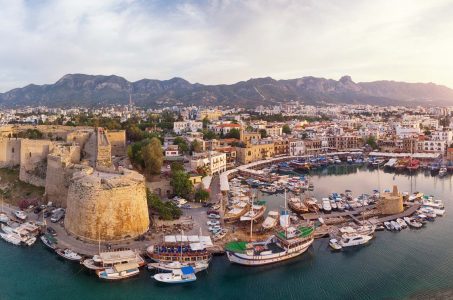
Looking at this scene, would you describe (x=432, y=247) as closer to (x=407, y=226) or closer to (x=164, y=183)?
(x=407, y=226)

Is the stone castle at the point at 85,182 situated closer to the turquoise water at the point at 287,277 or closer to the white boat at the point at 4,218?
the turquoise water at the point at 287,277

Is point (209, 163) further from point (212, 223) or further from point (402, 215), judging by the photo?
point (402, 215)

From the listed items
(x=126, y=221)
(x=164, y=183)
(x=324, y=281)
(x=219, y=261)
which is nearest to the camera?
(x=324, y=281)

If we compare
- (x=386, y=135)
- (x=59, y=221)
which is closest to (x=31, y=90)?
(x=386, y=135)

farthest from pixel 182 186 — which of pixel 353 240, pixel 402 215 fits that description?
pixel 402 215

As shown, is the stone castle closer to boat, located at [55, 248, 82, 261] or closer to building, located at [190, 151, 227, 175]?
boat, located at [55, 248, 82, 261]

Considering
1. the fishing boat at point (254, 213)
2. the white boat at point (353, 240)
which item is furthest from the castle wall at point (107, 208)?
the white boat at point (353, 240)

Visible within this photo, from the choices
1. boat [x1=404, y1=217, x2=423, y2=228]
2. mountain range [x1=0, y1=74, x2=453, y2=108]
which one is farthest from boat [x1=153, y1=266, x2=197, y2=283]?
mountain range [x1=0, y1=74, x2=453, y2=108]
